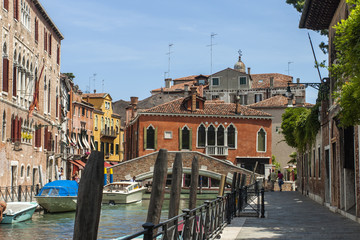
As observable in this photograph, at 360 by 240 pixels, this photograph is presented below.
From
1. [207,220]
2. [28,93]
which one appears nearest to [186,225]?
[207,220]

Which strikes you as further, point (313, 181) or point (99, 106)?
point (99, 106)

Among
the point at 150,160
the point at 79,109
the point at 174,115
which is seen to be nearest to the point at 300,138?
the point at 150,160

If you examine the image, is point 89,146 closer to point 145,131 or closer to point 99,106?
point 99,106

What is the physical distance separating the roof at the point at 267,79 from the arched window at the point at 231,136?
22744 millimetres

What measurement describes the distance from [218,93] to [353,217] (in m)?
56.2

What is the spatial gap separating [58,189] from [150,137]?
20.5m

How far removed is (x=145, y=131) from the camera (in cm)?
4762

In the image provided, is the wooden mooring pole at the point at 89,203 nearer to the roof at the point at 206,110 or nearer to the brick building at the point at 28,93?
the brick building at the point at 28,93

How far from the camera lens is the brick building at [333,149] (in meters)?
16.9

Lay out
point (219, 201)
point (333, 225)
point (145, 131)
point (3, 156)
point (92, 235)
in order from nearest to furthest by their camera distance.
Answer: point (92, 235) < point (219, 201) < point (333, 225) < point (3, 156) < point (145, 131)

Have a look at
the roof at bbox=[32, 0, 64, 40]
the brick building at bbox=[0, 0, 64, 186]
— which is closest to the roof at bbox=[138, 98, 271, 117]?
the brick building at bbox=[0, 0, 64, 186]

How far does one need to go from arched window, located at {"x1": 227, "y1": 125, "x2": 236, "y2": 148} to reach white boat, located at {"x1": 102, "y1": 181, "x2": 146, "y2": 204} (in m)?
14.3

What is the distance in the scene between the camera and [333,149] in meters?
20.3

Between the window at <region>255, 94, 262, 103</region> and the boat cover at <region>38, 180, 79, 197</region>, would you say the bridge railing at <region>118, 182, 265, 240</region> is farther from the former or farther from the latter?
the window at <region>255, 94, 262, 103</region>
